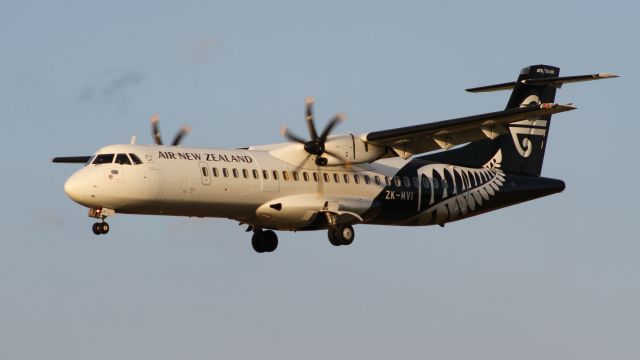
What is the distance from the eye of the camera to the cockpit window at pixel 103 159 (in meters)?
30.5

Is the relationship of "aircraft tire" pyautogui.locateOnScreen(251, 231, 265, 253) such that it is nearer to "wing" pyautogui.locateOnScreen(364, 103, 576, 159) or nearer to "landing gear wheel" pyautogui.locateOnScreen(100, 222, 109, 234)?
"wing" pyautogui.locateOnScreen(364, 103, 576, 159)

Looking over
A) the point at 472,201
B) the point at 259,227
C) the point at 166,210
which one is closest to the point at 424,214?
the point at 472,201

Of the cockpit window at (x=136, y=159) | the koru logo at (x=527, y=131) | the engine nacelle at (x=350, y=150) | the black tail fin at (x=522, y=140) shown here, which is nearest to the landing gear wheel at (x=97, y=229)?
the cockpit window at (x=136, y=159)

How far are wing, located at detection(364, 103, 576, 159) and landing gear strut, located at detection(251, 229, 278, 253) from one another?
3638 mm

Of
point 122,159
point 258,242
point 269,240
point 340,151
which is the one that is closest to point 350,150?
point 340,151

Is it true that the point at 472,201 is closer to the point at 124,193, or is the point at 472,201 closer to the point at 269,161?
the point at 269,161

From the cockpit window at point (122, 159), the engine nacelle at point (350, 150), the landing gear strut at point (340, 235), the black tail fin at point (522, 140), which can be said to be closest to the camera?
the cockpit window at point (122, 159)

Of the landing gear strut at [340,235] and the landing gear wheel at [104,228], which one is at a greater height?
the landing gear strut at [340,235]

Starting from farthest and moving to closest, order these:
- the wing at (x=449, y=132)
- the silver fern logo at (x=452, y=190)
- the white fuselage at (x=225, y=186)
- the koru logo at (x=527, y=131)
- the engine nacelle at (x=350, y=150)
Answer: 1. the koru logo at (x=527, y=131)
2. the silver fern logo at (x=452, y=190)
3. the engine nacelle at (x=350, y=150)
4. the wing at (x=449, y=132)
5. the white fuselage at (x=225, y=186)

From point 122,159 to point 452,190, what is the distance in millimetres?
9660

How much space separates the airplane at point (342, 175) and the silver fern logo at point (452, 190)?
0.09 feet

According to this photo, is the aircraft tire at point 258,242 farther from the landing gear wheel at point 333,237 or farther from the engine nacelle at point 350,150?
the engine nacelle at point 350,150

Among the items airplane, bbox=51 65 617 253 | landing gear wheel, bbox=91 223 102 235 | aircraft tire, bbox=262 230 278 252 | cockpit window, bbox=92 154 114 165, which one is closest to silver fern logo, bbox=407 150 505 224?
airplane, bbox=51 65 617 253

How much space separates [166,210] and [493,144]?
35.7ft
